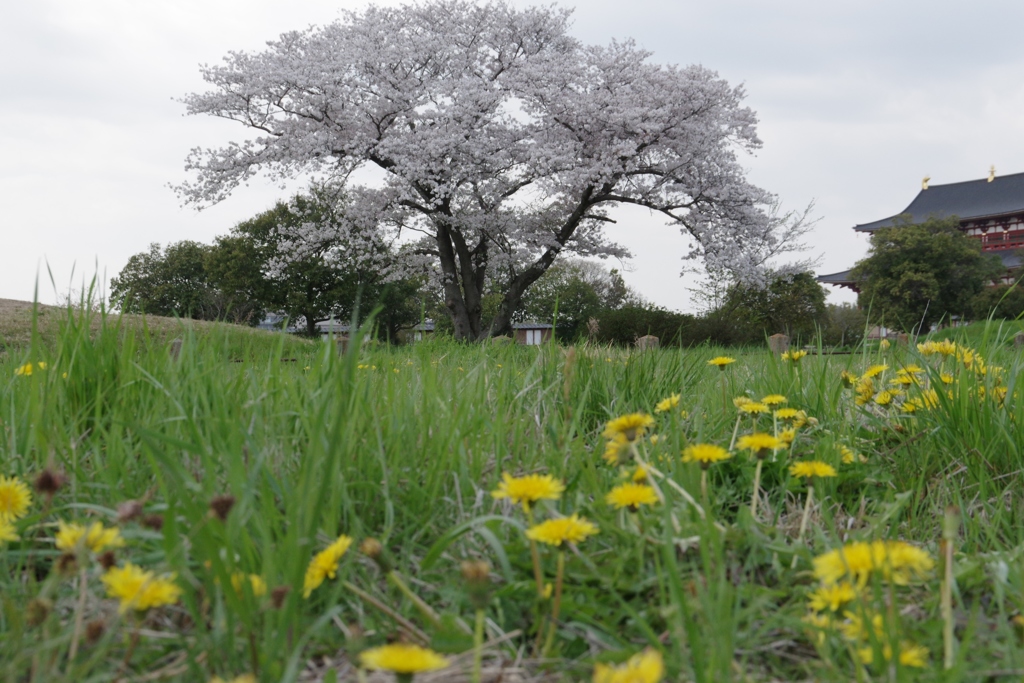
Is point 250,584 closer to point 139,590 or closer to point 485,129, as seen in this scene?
point 139,590

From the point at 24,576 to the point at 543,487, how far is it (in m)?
0.94

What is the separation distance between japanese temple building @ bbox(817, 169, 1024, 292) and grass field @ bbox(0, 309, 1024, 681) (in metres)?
39.2

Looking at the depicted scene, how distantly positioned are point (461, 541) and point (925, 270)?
2822 centimetres

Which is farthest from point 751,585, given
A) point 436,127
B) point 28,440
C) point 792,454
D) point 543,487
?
point 436,127


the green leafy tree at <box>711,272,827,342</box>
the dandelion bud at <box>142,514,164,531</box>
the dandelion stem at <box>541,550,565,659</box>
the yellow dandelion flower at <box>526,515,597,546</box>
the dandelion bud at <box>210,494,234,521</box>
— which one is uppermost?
the green leafy tree at <box>711,272,827,342</box>

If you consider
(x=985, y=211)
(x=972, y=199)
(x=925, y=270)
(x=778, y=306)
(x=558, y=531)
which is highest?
(x=972, y=199)

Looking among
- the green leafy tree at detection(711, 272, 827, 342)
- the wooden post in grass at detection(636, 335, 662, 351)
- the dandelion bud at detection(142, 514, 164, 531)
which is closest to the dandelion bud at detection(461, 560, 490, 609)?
the dandelion bud at detection(142, 514, 164, 531)

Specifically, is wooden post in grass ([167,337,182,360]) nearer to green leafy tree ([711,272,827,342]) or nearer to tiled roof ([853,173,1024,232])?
green leafy tree ([711,272,827,342])

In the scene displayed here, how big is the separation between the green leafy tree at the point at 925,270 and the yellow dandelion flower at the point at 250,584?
89.7 feet

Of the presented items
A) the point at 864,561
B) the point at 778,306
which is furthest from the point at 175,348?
the point at 778,306

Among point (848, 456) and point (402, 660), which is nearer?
point (402, 660)

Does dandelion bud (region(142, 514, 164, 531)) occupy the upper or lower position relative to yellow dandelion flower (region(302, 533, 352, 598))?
upper

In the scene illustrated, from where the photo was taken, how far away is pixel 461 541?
1327 millimetres

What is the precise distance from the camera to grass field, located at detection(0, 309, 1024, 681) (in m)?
0.93
